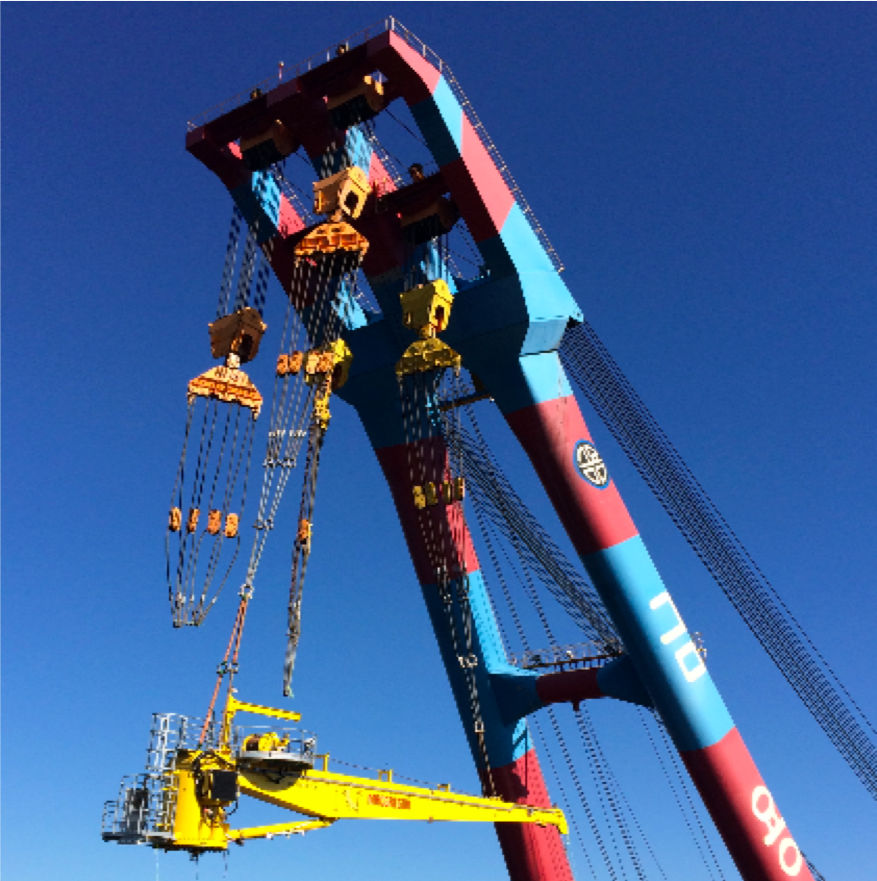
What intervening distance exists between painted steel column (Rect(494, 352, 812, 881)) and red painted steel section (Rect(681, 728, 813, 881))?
0.02 meters

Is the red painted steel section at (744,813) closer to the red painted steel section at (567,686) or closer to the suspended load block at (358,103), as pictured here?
the red painted steel section at (567,686)

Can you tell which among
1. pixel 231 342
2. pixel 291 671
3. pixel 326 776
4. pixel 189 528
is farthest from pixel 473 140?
pixel 326 776

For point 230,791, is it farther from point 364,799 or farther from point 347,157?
point 347,157

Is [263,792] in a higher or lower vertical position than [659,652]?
lower

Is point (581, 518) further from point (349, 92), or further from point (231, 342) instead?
point (349, 92)

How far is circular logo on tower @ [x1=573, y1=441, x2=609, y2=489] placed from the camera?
24375 mm

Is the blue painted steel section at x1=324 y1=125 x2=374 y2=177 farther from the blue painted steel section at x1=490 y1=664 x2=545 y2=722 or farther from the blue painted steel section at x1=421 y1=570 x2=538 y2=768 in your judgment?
the blue painted steel section at x1=490 y1=664 x2=545 y2=722

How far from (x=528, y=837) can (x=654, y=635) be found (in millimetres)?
6405

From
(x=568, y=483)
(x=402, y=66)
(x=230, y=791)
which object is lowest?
(x=230, y=791)

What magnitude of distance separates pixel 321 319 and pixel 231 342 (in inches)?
164

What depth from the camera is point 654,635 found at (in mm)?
23672

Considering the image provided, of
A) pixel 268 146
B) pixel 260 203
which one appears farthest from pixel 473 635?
pixel 268 146

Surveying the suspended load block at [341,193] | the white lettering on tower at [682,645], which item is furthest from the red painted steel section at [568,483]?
the suspended load block at [341,193]

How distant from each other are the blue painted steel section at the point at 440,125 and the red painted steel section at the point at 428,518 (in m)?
7.99
